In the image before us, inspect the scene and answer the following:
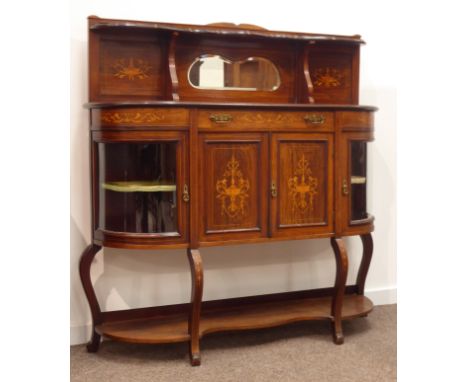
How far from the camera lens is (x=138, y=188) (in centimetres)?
257

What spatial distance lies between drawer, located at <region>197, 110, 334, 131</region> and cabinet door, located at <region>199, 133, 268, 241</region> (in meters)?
0.05

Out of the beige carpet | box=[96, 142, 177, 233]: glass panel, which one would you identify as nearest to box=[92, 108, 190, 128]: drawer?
box=[96, 142, 177, 233]: glass panel

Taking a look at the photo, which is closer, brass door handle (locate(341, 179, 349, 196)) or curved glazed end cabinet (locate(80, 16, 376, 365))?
curved glazed end cabinet (locate(80, 16, 376, 365))

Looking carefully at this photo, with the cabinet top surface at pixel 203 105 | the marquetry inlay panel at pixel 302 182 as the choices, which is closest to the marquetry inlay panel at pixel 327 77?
the cabinet top surface at pixel 203 105

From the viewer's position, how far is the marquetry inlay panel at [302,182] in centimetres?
274

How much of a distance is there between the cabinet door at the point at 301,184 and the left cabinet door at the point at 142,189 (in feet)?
1.42

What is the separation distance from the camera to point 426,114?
0.52 meters

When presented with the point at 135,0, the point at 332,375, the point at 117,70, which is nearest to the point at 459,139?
the point at 332,375

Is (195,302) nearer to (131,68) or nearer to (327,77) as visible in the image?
(131,68)

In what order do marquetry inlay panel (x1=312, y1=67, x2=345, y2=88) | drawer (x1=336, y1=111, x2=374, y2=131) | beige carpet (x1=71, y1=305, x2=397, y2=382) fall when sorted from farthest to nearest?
marquetry inlay panel (x1=312, y1=67, x2=345, y2=88) → drawer (x1=336, y1=111, x2=374, y2=131) → beige carpet (x1=71, y1=305, x2=397, y2=382)

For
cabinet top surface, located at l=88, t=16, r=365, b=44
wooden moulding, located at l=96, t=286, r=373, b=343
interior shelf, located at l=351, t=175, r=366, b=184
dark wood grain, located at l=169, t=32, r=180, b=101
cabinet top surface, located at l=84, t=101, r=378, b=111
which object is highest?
cabinet top surface, located at l=88, t=16, r=365, b=44

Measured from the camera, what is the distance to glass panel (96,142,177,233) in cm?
257

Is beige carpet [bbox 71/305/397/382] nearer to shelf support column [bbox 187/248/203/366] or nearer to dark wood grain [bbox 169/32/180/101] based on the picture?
shelf support column [bbox 187/248/203/366]

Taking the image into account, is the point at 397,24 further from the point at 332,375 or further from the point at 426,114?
the point at 426,114
